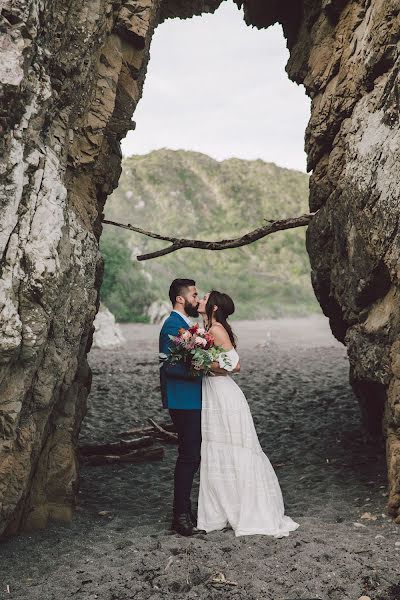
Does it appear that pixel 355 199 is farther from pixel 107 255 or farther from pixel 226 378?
pixel 107 255

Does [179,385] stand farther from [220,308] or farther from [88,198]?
[88,198]

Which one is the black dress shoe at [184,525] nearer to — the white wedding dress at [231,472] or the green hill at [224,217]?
the white wedding dress at [231,472]

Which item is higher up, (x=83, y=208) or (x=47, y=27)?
(x=47, y=27)

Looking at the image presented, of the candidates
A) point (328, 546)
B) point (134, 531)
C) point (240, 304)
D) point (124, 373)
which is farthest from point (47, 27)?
point (240, 304)

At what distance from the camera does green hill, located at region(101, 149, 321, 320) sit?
2438 inches

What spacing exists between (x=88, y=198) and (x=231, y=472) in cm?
374

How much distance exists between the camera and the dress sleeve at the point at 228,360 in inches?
256

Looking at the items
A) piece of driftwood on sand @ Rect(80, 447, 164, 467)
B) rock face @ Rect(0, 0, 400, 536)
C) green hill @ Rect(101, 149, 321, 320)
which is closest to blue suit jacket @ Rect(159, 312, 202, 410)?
rock face @ Rect(0, 0, 400, 536)

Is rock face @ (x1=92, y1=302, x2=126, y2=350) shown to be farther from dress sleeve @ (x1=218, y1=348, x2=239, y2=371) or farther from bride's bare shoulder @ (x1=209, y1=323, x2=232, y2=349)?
dress sleeve @ (x1=218, y1=348, x2=239, y2=371)

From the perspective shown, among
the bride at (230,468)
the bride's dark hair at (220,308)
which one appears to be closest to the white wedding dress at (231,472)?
the bride at (230,468)

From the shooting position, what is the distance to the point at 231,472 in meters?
6.48

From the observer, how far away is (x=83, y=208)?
743 centimetres

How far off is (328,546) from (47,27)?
579 centimetres

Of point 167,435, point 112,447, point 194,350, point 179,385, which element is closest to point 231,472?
point 179,385
